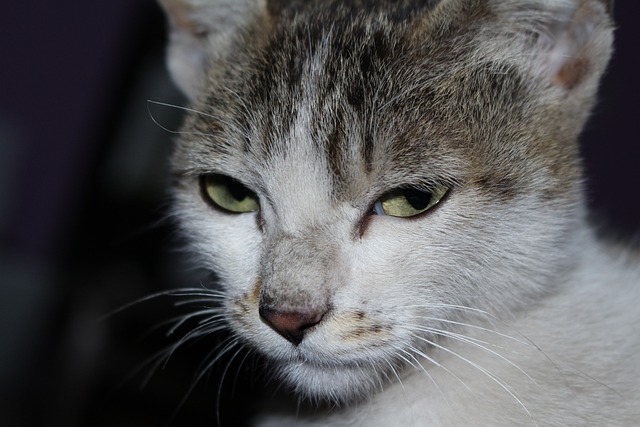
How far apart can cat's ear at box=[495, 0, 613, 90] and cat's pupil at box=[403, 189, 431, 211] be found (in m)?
0.31

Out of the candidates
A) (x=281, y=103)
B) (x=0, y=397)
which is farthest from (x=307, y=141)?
(x=0, y=397)

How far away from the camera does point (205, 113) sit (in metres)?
1.28

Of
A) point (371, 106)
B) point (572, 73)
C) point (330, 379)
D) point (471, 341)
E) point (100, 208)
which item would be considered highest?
point (572, 73)

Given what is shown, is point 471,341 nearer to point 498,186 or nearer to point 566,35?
point 498,186

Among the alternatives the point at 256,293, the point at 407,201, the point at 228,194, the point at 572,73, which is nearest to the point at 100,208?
the point at 228,194

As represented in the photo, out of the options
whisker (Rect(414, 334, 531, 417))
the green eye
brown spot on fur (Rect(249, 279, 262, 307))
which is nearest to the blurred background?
the green eye

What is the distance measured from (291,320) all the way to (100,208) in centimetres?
112

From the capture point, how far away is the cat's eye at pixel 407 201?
111 cm

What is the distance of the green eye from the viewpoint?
1.25 metres

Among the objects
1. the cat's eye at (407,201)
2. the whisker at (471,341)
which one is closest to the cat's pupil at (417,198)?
the cat's eye at (407,201)

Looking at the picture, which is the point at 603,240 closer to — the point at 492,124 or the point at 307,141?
the point at 492,124

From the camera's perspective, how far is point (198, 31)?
1470 millimetres

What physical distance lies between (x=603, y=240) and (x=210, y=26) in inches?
37.8

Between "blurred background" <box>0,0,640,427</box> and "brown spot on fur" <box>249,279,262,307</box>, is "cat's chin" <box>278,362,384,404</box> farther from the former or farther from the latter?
"blurred background" <box>0,0,640,427</box>
